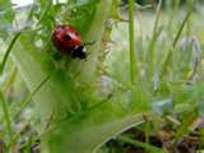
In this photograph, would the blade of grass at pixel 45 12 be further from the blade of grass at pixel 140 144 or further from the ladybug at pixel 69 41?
the blade of grass at pixel 140 144

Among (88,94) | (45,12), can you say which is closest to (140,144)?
(88,94)

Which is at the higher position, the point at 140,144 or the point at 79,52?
the point at 79,52

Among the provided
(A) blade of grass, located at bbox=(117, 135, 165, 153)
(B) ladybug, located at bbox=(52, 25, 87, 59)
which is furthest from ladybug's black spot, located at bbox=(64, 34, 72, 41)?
(A) blade of grass, located at bbox=(117, 135, 165, 153)

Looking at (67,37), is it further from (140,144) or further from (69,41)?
(140,144)

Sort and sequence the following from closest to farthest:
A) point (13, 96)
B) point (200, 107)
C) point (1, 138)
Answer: point (200, 107)
point (1, 138)
point (13, 96)

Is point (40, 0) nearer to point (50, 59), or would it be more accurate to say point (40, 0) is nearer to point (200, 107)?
point (50, 59)

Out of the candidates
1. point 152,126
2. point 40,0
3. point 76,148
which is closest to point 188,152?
point 152,126

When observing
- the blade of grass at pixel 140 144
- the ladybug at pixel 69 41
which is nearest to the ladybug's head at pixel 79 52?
the ladybug at pixel 69 41
